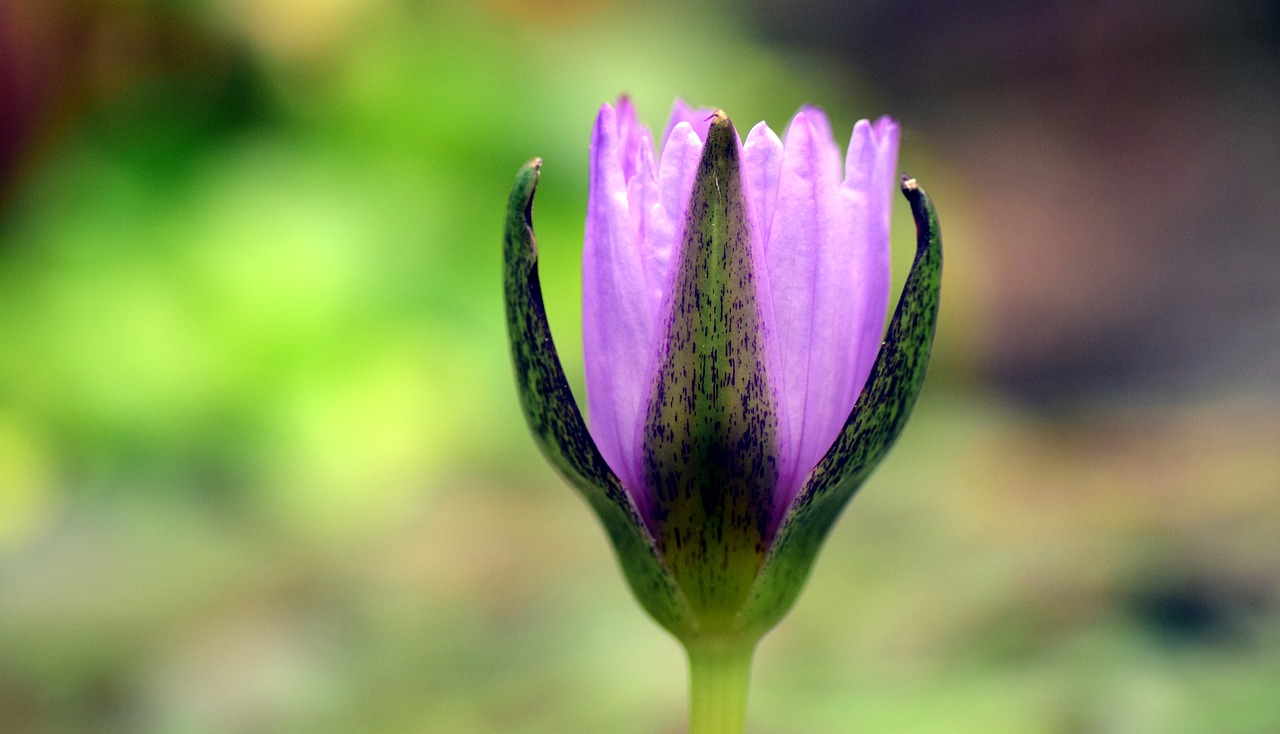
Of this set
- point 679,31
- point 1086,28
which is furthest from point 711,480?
point 1086,28

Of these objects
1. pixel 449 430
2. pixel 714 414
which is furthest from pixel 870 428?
pixel 449 430

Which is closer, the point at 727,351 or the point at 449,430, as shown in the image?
the point at 727,351

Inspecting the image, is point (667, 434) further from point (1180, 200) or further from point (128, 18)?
point (1180, 200)

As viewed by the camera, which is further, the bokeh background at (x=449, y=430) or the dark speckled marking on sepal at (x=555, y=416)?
the bokeh background at (x=449, y=430)

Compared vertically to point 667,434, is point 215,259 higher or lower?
higher

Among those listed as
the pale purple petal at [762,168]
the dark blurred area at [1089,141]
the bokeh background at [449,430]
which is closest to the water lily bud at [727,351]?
the pale purple petal at [762,168]

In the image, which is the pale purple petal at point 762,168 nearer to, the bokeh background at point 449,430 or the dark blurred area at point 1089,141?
the bokeh background at point 449,430

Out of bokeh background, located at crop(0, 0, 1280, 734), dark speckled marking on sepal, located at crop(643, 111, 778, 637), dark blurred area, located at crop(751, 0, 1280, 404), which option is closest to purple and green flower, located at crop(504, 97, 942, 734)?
dark speckled marking on sepal, located at crop(643, 111, 778, 637)

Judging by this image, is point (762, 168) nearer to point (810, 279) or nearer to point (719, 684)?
point (810, 279)
